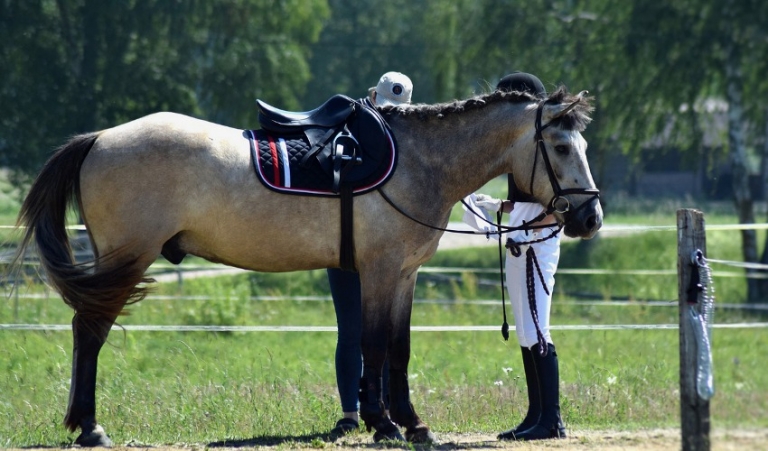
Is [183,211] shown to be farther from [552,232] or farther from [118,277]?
[552,232]

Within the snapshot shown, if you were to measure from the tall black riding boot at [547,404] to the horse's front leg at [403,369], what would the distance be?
611 millimetres

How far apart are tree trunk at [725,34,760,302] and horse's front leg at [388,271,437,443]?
1352cm

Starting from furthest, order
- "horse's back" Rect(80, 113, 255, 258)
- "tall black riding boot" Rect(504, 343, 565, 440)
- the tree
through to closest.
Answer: the tree < "tall black riding boot" Rect(504, 343, 565, 440) < "horse's back" Rect(80, 113, 255, 258)

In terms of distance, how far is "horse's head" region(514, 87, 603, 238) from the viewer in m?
5.71

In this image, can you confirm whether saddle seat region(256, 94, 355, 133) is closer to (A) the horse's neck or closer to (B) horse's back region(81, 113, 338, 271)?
(B) horse's back region(81, 113, 338, 271)

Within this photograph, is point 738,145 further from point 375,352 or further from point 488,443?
point 375,352

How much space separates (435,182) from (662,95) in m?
13.7

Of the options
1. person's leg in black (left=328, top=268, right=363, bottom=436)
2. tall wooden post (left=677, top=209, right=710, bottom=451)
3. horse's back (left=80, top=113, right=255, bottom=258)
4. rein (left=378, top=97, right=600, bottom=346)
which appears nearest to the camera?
tall wooden post (left=677, top=209, right=710, bottom=451)

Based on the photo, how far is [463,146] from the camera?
6012mm

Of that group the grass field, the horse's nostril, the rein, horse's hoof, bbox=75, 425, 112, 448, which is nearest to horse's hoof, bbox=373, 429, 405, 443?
the grass field

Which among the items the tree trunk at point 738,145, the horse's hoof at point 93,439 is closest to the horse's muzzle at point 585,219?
the horse's hoof at point 93,439

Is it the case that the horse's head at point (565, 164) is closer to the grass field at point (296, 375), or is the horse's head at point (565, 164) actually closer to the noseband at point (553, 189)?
the noseband at point (553, 189)

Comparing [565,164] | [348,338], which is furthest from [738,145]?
[348,338]

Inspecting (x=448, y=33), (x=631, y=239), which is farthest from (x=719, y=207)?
(x=448, y=33)
